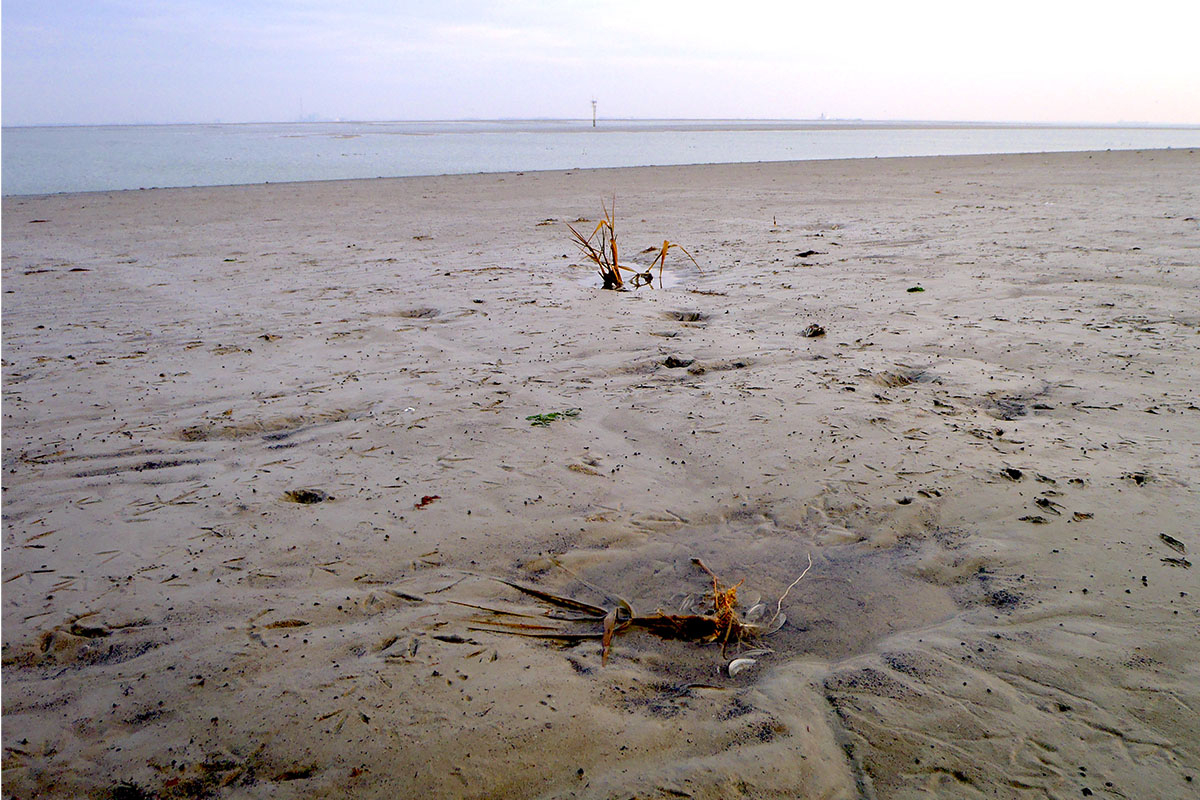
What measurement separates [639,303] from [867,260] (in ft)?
7.88

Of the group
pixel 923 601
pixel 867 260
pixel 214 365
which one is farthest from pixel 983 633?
pixel 867 260

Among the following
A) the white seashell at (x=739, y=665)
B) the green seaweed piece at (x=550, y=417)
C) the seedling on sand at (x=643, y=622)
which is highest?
the green seaweed piece at (x=550, y=417)

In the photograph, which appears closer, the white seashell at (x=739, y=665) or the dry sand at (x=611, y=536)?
the dry sand at (x=611, y=536)

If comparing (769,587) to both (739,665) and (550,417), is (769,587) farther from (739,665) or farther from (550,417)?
(550,417)

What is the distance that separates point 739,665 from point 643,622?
276mm

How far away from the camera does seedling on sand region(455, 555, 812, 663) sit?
188 centimetres

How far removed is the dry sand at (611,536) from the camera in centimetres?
152

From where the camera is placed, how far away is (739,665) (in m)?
1.78

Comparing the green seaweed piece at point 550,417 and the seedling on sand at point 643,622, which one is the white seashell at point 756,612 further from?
the green seaweed piece at point 550,417

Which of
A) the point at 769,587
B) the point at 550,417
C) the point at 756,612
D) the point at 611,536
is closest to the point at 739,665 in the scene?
the point at 756,612

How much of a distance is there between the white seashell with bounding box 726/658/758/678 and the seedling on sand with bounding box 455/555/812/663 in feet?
0.19

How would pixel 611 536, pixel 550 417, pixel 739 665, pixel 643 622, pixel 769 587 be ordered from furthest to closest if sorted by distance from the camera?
pixel 550 417
pixel 611 536
pixel 769 587
pixel 643 622
pixel 739 665

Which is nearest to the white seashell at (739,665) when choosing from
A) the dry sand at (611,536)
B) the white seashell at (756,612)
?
the dry sand at (611,536)

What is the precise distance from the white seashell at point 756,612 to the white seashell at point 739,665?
6.2 inches
